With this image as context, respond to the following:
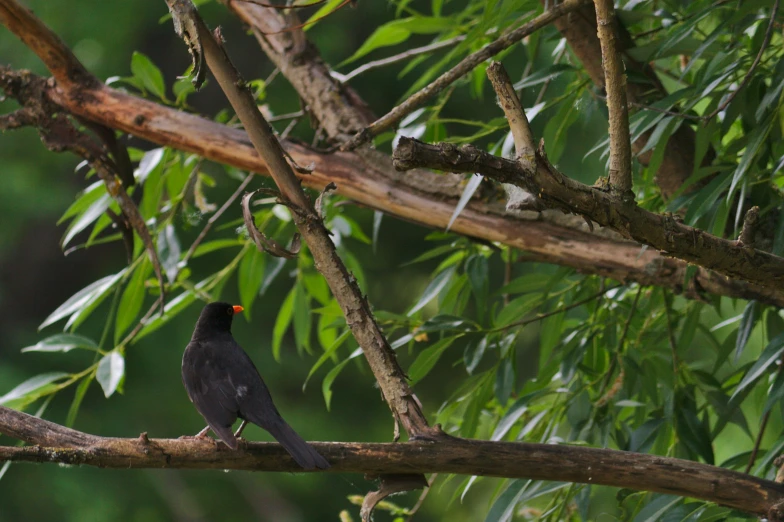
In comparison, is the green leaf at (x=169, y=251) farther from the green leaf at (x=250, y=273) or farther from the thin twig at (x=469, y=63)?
the thin twig at (x=469, y=63)

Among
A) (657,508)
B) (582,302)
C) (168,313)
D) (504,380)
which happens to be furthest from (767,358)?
(168,313)

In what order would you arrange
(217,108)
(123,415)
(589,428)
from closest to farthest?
(589,428)
(123,415)
(217,108)

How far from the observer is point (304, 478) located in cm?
586

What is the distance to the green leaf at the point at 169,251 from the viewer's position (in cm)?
239

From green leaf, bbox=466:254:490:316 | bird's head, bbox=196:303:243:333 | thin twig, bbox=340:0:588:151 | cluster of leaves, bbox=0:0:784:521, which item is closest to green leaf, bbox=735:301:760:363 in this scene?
cluster of leaves, bbox=0:0:784:521

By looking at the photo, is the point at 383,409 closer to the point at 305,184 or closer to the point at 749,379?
the point at 305,184

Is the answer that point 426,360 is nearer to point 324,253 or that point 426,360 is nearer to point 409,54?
point 324,253

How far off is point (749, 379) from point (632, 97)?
2.28ft

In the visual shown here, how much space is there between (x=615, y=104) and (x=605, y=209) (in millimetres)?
145

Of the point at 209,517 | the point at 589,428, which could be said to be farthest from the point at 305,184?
the point at 209,517

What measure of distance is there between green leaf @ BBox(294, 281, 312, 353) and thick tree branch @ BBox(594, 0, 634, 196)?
4.76 feet

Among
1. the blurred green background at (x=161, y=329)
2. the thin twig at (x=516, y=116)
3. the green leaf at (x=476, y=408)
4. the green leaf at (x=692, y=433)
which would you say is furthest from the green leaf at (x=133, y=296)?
the blurred green background at (x=161, y=329)

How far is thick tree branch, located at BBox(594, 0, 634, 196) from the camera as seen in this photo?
1.20 m

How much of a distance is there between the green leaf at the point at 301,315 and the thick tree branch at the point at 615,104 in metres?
1.45
